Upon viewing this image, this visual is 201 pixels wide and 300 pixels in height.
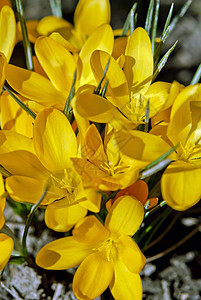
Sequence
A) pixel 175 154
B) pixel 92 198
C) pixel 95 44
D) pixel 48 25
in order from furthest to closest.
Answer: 1. pixel 48 25
2. pixel 95 44
3. pixel 175 154
4. pixel 92 198

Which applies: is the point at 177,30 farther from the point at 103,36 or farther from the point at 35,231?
the point at 35,231

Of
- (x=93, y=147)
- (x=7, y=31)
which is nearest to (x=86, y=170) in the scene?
(x=93, y=147)

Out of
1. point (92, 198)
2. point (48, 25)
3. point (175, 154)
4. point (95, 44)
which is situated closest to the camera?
point (92, 198)

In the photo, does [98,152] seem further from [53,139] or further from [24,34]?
[24,34]

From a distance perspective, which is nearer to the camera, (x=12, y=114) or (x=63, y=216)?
(x=63, y=216)

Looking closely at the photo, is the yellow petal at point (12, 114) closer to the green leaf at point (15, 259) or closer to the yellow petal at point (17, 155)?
the yellow petal at point (17, 155)

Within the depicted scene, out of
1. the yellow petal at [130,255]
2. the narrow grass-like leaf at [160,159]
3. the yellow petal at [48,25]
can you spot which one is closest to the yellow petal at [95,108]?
the narrow grass-like leaf at [160,159]

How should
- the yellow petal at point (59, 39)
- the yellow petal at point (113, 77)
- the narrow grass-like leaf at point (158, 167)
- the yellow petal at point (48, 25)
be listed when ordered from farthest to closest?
the yellow petal at point (48, 25) < the yellow petal at point (59, 39) < the yellow petal at point (113, 77) < the narrow grass-like leaf at point (158, 167)

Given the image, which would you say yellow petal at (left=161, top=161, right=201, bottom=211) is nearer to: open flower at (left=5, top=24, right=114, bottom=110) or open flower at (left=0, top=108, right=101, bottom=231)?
open flower at (left=0, top=108, right=101, bottom=231)
